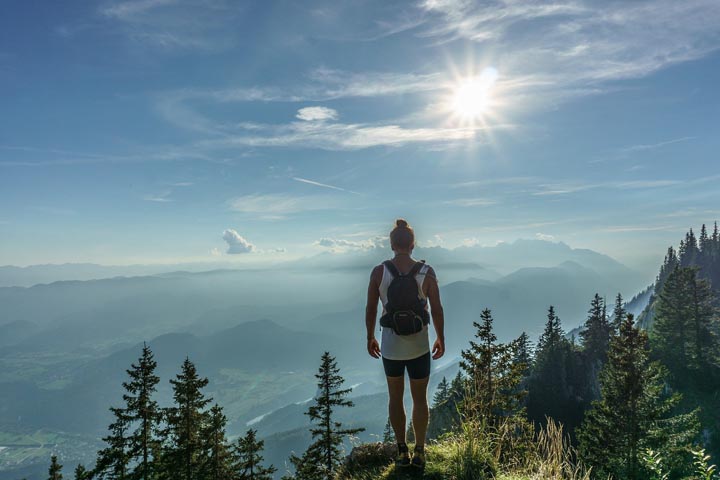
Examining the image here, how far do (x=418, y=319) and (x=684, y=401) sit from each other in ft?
141

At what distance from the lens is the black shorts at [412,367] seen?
5.67 metres

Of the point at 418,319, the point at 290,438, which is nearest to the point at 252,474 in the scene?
the point at 418,319

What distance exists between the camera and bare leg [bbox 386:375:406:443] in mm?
5836

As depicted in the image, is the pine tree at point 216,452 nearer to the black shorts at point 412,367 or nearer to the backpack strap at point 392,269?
the black shorts at point 412,367

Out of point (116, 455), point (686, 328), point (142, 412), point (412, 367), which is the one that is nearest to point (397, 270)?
point (412, 367)

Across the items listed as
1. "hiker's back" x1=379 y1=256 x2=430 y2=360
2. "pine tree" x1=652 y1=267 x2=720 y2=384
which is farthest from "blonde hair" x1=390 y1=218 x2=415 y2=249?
"pine tree" x1=652 y1=267 x2=720 y2=384

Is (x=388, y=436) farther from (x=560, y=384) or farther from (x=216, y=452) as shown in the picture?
(x=560, y=384)

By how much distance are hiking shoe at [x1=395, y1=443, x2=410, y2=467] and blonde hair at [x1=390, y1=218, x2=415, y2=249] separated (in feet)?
11.5

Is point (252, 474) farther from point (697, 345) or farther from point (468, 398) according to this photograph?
point (697, 345)

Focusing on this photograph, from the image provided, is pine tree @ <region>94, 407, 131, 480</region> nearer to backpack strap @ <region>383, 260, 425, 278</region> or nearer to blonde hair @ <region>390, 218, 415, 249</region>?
backpack strap @ <region>383, 260, 425, 278</region>

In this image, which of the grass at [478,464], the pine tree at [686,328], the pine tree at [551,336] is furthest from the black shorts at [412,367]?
the pine tree at [551,336]

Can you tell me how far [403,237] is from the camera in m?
5.75

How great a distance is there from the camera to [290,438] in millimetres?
155000

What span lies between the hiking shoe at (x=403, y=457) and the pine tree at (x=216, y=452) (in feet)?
54.0
